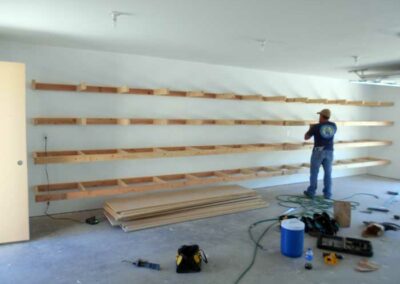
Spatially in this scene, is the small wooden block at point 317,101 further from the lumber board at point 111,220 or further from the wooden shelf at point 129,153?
the lumber board at point 111,220

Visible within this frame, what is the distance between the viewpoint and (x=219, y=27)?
3.42 m

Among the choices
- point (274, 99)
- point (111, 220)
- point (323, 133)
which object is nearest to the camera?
point (111, 220)

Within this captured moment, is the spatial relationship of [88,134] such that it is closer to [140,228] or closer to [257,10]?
[140,228]

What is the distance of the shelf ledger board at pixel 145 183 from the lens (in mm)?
4277

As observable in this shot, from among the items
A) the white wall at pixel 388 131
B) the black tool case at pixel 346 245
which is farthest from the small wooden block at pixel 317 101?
the black tool case at pixel 346 245

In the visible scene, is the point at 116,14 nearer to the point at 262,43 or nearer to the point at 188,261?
the point at 262,43

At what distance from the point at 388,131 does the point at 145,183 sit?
6.76 m

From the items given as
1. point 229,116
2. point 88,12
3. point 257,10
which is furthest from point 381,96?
point 88,12

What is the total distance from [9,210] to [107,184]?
1.51 meters

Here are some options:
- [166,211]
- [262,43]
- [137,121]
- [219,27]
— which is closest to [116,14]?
[219,27]

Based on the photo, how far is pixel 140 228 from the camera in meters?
4.28

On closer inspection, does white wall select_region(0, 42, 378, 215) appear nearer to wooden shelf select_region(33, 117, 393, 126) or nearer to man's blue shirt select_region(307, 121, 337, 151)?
wooden shelf select_region(33, 117, 393, 126)

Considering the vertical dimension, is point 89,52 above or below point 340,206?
above

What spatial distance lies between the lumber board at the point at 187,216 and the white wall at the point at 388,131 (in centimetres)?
482
